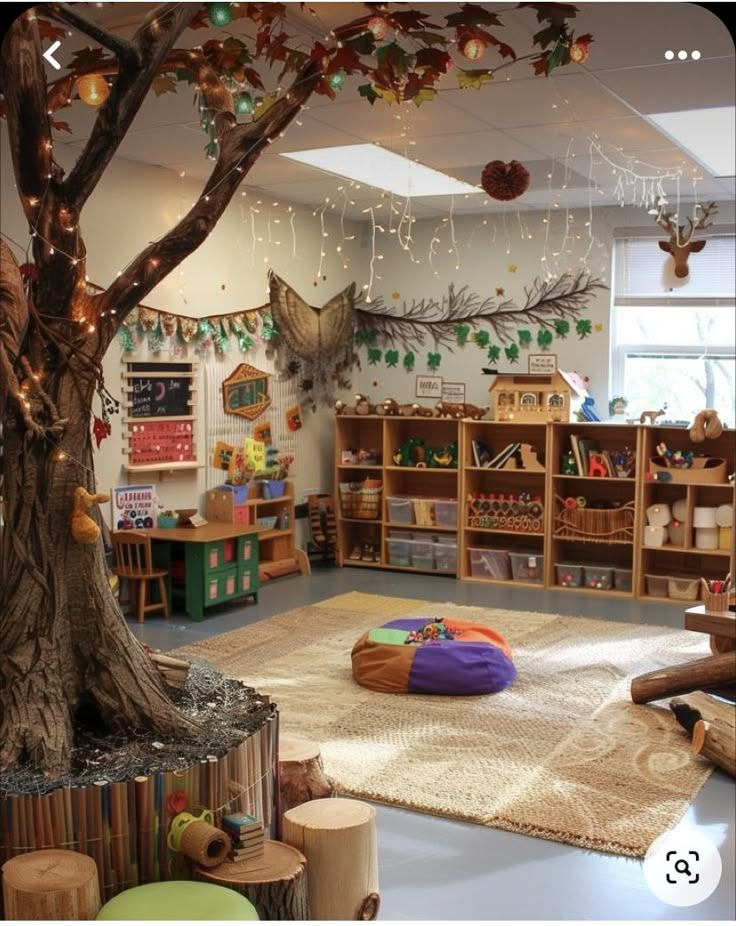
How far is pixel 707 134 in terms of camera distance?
18.3 feet

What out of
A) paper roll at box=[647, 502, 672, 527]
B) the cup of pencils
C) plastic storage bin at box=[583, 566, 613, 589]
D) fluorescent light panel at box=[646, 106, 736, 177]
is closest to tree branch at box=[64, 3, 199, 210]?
fluorescent light panel at box=[646, 106, 736, 177]

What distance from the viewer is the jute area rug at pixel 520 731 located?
3.53 meters

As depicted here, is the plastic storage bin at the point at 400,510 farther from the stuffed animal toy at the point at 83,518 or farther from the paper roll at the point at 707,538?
the stuffed animal toy at the point at 83,518

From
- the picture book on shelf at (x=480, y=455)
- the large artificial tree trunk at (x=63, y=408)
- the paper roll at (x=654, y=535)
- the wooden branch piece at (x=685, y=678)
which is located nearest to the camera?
the large artificial tree trunk at (x=63, y=408)

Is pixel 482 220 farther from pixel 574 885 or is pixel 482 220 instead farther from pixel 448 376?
pixel 574 885

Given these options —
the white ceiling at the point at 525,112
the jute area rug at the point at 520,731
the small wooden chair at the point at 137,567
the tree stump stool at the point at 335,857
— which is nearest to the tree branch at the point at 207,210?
the white ceiling at the point at 525,112

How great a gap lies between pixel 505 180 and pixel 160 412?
267 cm

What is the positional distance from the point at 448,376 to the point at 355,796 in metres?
4.81

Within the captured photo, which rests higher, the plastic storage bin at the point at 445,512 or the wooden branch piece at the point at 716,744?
the plastic storage bin at the point at 445,512

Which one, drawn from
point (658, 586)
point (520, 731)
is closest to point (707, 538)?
point (658, 586)

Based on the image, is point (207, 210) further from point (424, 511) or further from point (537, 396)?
point (424, 511)

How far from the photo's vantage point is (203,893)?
221cm

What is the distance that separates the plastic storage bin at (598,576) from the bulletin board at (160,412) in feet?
9.14

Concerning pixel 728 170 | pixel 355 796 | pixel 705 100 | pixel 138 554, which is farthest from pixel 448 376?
pixel 355 796
